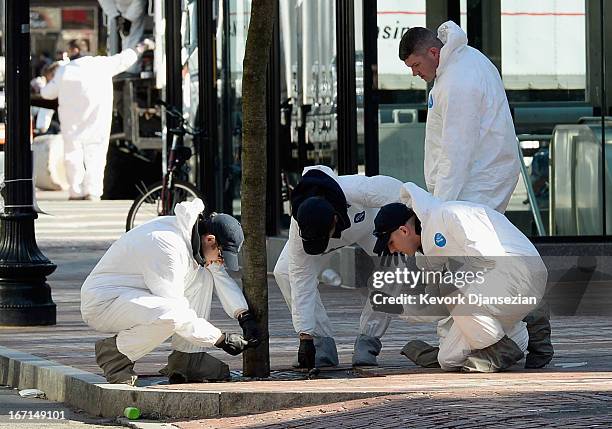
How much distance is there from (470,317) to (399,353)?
1.33m

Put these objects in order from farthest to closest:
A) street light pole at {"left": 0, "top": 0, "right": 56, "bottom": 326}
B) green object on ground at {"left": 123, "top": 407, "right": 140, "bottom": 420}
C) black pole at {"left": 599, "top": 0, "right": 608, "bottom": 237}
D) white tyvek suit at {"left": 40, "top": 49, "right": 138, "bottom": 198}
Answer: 1. white tyvek suit at {"left": 40, "top": 49, "right": 138, "bottom": 198}
2. black pole at {"left": 599, "top": 0, "right": 608, "bottom": 237}
3. street light pole at {"left": 0, "top": 0, "right": 56, "bottom": 326}
4. green object on ground at {"left": 123, "top": 407, "right": 140, "bottom": 420}

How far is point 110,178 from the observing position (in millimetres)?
29625

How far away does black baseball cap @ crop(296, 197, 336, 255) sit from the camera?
9.12 metres

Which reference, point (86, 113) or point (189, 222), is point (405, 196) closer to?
point (189, 222)

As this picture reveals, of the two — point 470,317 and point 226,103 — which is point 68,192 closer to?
point 226,103

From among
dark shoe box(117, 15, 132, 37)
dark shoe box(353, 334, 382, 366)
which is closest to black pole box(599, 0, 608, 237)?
dark shoe box(353, 334, 382, 366)

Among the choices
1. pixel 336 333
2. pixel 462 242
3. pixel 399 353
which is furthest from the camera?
pixel 336 333

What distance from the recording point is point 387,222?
9102 millimetres

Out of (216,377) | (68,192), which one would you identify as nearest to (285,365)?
(216,377)

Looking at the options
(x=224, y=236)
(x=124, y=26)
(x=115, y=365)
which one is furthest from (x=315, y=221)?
(x=124, y=26)

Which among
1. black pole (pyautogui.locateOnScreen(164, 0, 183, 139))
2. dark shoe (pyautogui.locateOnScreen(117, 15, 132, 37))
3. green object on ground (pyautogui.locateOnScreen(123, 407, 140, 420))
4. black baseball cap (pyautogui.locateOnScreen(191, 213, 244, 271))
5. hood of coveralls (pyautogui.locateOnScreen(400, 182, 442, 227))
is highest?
dark shoe (pyautogui.locateOnScreen(117, 15, 132, 37))

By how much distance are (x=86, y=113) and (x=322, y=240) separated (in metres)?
18.8

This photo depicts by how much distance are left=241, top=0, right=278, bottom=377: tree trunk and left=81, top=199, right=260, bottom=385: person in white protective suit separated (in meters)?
0.11

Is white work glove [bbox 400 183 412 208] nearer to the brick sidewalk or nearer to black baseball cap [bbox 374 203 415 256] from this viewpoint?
black baseball cap [bbox 374 203 415 256]
